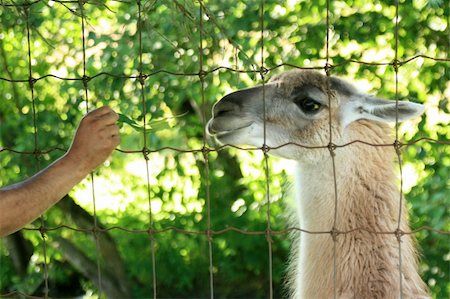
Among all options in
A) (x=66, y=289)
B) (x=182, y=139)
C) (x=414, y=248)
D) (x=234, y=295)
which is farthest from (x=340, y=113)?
(x=66, y=289)

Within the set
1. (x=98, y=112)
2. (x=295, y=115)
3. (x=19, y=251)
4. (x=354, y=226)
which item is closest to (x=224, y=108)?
(x=295, y=115)

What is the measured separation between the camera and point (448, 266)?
249 inches

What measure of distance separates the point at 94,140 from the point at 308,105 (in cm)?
154

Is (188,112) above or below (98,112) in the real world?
above

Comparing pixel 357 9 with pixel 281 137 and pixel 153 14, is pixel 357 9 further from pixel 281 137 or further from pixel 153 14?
pixel 281 137

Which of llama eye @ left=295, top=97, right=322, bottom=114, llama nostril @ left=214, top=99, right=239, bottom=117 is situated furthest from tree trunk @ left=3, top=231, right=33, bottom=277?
llama eye @ left=295, top=97, right=322, bottom=114

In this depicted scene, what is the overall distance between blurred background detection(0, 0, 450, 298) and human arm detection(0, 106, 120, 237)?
4.01 feet

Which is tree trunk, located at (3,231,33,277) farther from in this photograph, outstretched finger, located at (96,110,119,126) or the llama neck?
outstretched finger, located at (96,110,119,126)

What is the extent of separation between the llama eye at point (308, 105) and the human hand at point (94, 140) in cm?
143

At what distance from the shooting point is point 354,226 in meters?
3.66

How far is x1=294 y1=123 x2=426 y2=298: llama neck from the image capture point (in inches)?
139

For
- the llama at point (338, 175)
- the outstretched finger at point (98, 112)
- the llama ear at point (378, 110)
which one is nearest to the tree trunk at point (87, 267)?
the llama at point (338, 175)

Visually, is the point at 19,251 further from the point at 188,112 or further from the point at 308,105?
the point at 308,105

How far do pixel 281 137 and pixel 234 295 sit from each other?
14.7 ft
